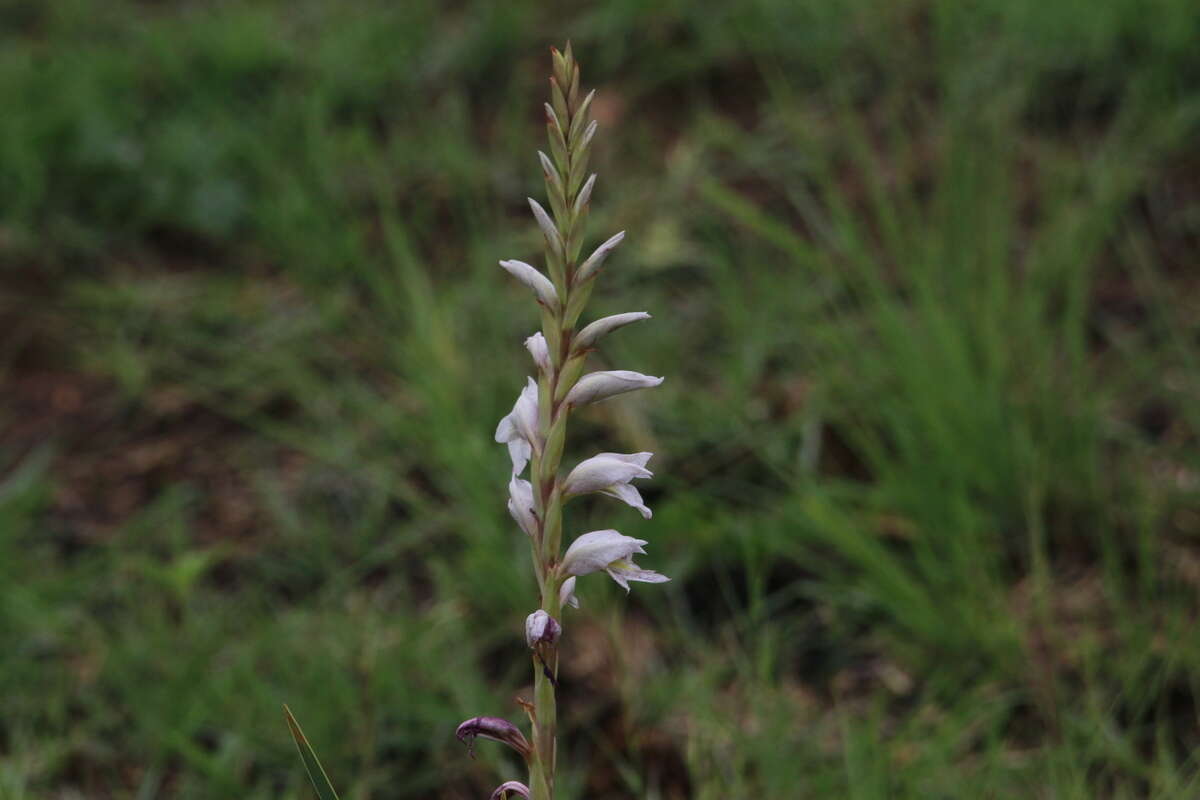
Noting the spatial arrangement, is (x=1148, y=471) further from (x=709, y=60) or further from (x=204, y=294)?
(x=204, y=294)

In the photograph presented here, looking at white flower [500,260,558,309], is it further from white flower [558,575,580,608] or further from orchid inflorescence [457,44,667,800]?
white flower [558,575,580,608]

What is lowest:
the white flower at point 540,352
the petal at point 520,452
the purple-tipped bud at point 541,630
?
the purple-tipped bud at point 541,630

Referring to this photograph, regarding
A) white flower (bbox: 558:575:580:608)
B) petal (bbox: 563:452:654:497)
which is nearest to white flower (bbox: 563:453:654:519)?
petal (bbox: 563:452:654:497)

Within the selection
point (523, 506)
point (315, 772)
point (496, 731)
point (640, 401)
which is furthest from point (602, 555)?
point (640, 401)

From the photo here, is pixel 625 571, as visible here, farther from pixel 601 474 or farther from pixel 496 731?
pixel 496 731

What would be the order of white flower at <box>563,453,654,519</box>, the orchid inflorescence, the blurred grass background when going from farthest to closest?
the blurred grass background → white flower at <box>563,453,654,519</box> → the orchid inflorescence

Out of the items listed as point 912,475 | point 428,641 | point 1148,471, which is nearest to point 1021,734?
point 912,475

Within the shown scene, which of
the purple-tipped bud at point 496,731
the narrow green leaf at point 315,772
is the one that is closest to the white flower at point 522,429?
the purple-tipped bud at point 496,731

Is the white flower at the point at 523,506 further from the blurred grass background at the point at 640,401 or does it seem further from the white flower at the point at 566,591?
the blurred grass background at the point at 640,401
